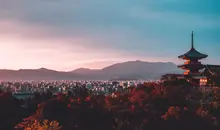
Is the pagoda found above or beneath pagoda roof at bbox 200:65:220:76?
above

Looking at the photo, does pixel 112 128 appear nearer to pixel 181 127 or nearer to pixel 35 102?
pixel 181 127

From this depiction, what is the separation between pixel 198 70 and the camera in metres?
78.6

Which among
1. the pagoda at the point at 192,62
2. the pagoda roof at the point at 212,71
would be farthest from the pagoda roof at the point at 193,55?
the pagoda roof at the point at 212,71

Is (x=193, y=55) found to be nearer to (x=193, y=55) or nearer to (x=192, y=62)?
(x=193, y=55)

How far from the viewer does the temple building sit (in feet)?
210

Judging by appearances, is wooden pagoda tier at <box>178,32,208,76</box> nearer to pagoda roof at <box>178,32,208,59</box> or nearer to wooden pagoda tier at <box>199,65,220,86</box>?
pagoda roof at <box>178,32,208,59</box>

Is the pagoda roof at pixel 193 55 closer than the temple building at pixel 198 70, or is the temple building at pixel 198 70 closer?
the temple building at pixel 198 70

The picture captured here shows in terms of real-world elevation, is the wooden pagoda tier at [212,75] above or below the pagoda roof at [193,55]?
below

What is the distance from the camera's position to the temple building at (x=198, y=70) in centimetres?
6388

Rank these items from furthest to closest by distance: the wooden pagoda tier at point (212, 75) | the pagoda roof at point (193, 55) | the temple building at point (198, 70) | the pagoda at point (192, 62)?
1. the pagoda roof at point (193, 55)
2. the pagoda at point (192, 62)
3. the temple building at point (198, 70)
4. the wooden pagoda tier at point (212, 75)

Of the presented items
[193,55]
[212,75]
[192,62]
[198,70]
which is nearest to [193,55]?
[193,55]

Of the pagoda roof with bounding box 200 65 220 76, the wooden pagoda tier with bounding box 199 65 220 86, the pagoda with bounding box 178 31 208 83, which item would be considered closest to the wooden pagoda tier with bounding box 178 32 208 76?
the pagoda with bounding box 178 31 208 83

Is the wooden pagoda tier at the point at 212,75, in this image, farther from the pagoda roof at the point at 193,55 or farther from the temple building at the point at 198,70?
the pagoda roof at the point at 193,55

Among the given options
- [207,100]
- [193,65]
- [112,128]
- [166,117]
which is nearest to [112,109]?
[112,128]
